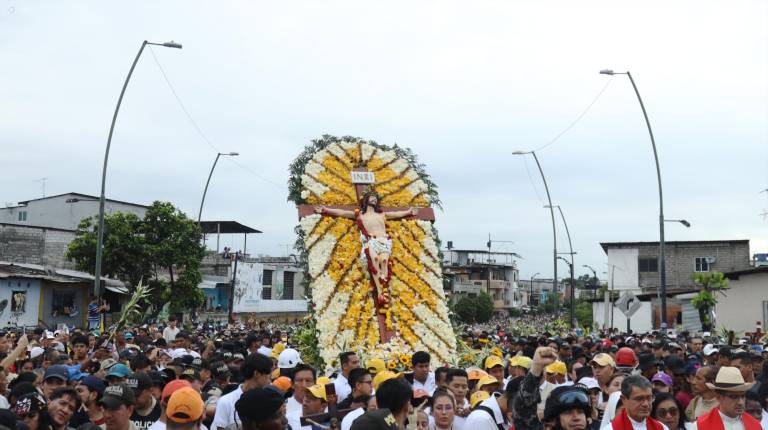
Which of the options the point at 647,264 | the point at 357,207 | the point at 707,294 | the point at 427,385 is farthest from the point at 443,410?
the point at 647,264

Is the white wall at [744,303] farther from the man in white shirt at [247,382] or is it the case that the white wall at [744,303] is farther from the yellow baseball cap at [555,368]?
the man in white shirt at [247,382]

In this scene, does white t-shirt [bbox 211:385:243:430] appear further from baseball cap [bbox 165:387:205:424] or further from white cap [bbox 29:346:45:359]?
white cap [bbox 29:346:45:359]

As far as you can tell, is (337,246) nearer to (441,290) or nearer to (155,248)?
(441,290)

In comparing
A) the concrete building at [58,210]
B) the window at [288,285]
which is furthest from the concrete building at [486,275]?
the concrete building at [58,210]

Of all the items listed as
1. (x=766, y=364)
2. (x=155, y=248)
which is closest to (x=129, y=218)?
(x=155, y=248)

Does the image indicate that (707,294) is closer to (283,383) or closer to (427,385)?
(427,385)

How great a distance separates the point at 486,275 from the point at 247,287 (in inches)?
1546

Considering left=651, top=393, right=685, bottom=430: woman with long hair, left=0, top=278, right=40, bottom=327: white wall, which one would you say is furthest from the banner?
left=651, top=393, right=685, bottom=430: woman with long hair

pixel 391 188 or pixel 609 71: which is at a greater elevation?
pixel 609 71

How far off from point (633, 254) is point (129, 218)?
32229mm

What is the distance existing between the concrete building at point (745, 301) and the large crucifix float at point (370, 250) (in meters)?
17.8

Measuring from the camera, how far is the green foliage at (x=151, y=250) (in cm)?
3391

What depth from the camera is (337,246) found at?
55.2 feet

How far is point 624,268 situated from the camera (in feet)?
171
